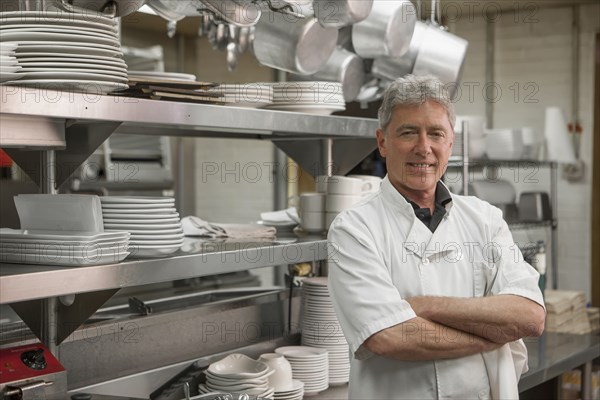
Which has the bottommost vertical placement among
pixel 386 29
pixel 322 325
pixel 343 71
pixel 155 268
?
pixel 322 325

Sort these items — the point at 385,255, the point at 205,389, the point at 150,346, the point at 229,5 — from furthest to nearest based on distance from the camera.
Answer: the point at 150,346 → the point at 205,389 → the point at 229,5 → the point at 385,255

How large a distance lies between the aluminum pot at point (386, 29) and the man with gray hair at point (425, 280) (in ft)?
3.07

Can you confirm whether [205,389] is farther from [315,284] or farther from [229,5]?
[229,5]

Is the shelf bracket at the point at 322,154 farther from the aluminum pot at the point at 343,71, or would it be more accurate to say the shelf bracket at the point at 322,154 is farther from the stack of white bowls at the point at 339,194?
the stack of white bowls at the point at 339,194

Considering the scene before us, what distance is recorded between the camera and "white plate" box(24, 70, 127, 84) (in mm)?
1716

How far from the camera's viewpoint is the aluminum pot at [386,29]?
312 centimetres

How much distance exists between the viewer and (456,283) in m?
2.21

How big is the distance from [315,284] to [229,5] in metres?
1.12

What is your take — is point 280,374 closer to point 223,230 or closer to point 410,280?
point 223,230

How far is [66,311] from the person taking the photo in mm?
2176

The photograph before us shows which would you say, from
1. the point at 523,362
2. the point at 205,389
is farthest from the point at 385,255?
the point at 205,389

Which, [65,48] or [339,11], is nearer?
[65,48]

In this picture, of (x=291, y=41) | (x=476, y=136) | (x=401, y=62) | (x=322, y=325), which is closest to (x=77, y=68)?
(x=291, y=41)

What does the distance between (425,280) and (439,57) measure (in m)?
1.49
